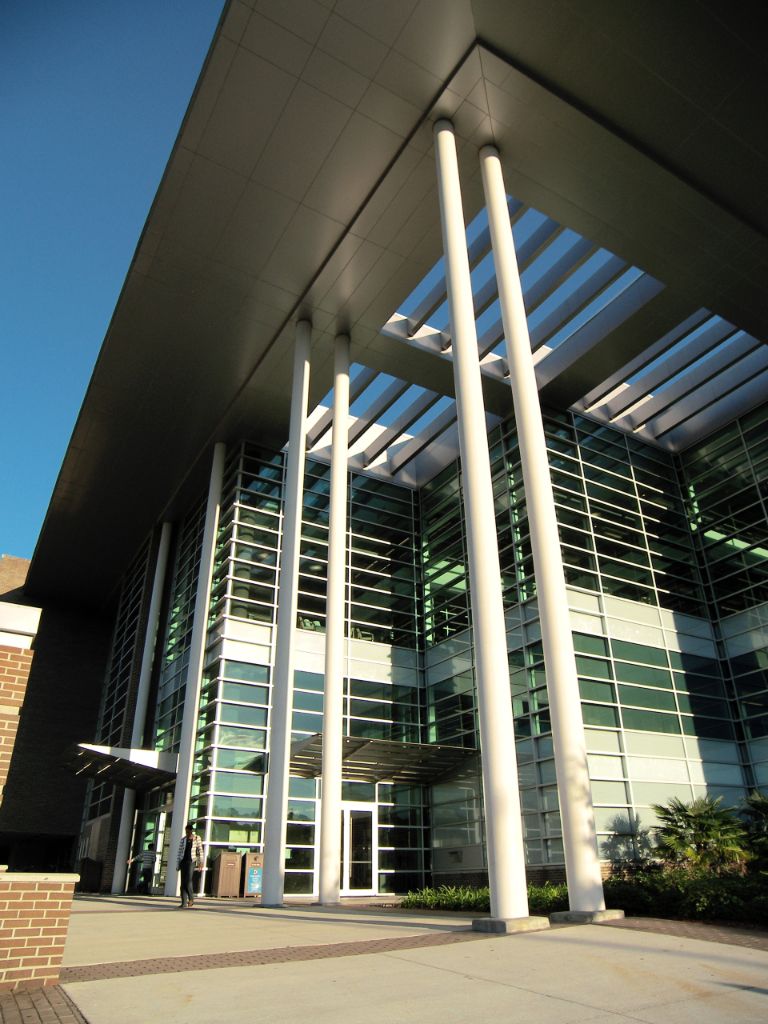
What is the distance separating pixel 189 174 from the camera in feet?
52.0

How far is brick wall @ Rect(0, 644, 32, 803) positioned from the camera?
5668 mm

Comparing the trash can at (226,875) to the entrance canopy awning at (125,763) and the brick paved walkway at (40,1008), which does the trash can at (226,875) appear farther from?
the brick paved walkway at (40,1008)

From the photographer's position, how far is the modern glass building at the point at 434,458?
13656 mm

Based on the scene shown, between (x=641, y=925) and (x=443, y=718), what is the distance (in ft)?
46.5

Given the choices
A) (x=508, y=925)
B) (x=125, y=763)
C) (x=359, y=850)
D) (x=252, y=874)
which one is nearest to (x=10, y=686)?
(x=508, y=925)

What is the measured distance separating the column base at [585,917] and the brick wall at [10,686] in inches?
303

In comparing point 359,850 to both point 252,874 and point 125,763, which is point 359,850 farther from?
point 125,763

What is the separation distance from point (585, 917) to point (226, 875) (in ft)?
37.5

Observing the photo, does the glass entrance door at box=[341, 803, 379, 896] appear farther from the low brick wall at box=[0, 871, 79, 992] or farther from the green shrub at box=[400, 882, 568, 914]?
the low brick wall at box=[0, 871, 79, 992]

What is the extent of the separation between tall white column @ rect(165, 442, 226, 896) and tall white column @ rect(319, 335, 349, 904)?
497cm

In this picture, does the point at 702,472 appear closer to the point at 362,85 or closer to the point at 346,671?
the point at 346,671

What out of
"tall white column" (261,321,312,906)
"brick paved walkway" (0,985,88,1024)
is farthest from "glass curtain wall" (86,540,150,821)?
"brick paved walkway" (0,985,88,1024)

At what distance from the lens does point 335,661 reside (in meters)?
16.8

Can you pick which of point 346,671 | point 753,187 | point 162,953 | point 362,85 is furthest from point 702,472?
point 162,953
